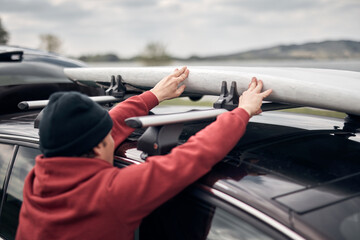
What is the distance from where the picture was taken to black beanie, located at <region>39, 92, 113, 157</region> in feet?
4.14

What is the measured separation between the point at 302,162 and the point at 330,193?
0.72 ft

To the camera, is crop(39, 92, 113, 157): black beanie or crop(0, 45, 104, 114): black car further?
crop(0, 45, 104, 114): black car

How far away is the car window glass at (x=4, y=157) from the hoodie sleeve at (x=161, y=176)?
3.52ft

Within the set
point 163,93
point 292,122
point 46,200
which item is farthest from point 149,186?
point 292,122

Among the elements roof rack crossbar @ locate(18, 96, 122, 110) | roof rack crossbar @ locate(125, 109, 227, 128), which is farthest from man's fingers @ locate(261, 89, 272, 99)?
roof rack crossbar @ locate(18, 96, 122, 110)

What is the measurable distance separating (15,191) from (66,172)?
2.92 feet

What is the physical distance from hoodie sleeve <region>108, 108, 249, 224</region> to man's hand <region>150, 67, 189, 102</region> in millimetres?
553

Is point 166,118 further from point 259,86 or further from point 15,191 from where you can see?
point 15,191

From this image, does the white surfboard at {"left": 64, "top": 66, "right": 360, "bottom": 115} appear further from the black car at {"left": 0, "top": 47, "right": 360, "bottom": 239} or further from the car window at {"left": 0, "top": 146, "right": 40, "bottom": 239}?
the car window at {"left": 0, "top": 146, "right": 40, "bottom": 239}

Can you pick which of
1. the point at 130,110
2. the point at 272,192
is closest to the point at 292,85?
the point at 272,192

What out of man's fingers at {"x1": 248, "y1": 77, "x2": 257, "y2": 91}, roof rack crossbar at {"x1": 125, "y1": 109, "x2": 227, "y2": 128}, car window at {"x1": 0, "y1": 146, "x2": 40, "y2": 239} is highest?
man's fingers at {"x1": 248, "y1": 77, "x2": 257, "y2": 91}

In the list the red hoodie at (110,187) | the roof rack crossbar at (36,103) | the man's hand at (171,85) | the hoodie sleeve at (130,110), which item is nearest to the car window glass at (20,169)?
the roof rack crossbar at (36,103)

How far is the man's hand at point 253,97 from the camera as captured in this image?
4.98 ft

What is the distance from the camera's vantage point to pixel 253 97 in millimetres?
1543
